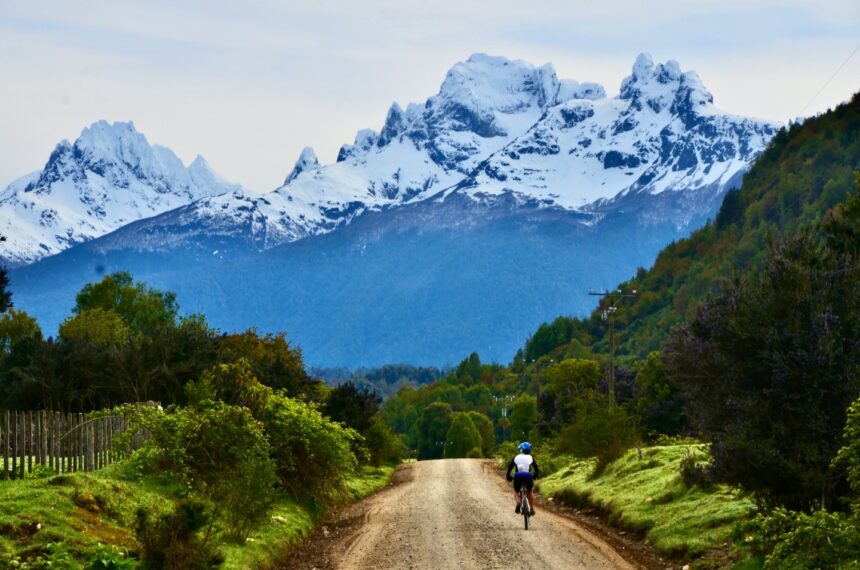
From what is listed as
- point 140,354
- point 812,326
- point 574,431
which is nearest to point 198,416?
point 812,326

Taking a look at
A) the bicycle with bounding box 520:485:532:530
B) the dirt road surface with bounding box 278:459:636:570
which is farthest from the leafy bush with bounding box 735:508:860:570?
the bicycle with bounding box 520:485:532:530

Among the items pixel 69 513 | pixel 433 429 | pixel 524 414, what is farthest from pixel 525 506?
pixel 433 429

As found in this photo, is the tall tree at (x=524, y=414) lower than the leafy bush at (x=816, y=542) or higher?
higher

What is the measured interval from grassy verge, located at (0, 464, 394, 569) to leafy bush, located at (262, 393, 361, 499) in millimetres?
4780

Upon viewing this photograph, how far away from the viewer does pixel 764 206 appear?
6831 inches

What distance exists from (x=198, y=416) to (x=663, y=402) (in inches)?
1685

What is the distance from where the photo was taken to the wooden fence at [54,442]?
25125 mm

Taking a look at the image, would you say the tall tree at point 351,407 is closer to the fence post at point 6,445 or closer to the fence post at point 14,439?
the fence post at point 14,439

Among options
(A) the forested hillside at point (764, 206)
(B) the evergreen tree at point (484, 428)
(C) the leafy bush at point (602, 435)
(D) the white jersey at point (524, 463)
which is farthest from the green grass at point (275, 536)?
(B) the evergreen tree at point (484, 428)

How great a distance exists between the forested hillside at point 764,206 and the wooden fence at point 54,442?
121m

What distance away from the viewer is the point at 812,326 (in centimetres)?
2134

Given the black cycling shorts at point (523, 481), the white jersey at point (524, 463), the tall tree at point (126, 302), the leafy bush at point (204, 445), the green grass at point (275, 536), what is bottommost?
the green grass at point (275, 536)

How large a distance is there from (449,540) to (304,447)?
285 inches

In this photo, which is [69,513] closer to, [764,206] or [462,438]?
[462,438]
